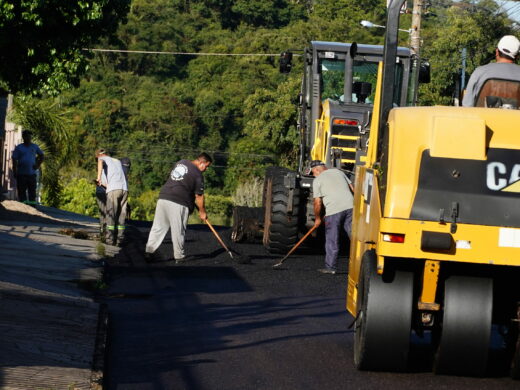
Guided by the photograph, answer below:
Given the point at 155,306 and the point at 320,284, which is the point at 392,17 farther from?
the point at 320,284

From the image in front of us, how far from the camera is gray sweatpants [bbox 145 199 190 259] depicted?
16.9 meters

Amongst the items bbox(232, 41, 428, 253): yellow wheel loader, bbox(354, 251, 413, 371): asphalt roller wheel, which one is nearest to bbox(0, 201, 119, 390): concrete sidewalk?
bbox(354, 251, 413, 371): asphalt roller wheel

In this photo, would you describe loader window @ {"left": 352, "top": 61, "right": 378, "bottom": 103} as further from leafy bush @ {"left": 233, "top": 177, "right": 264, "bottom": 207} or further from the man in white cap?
Result: leafy bush @ {"left": 233, "top": 177, "right": 264, "bottom": 207}

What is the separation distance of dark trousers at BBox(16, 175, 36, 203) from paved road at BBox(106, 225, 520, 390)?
6503mm

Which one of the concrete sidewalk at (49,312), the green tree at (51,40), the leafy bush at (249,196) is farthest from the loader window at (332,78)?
the leafy bush at (249,196)

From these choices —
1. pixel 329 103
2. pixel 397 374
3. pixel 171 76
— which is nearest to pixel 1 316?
pixel 397 374

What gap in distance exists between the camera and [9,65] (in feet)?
65.1

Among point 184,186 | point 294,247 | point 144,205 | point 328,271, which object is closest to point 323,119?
point 294,247

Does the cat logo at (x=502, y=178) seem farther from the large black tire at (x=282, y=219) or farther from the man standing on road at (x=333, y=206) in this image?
the large black tire at (x=282, y=219)

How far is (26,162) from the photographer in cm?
2214

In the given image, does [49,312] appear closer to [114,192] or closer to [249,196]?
[114,192]

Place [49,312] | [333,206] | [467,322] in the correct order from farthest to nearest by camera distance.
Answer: [333,206] → [49,312] → [467,322]

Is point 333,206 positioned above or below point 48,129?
below

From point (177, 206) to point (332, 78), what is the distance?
4.04 m
